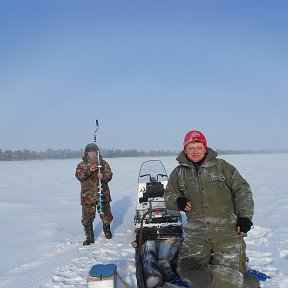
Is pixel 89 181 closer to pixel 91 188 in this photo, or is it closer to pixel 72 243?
pixel 91 188

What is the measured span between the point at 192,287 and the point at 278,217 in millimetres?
6244

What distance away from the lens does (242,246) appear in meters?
3.48

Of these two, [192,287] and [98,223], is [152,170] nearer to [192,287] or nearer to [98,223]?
[98,223]

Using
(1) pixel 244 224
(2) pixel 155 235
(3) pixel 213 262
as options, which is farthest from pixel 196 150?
(2) pixel 155 235

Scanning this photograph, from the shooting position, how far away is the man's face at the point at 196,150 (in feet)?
12.0

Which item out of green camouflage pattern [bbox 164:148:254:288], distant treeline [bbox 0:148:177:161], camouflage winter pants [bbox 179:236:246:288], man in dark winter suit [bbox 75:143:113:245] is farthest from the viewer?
distant treeline [bbox 0:148:177:161]

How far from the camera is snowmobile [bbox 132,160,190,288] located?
3711mm

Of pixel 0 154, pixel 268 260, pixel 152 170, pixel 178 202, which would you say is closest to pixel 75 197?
pixel 152 170

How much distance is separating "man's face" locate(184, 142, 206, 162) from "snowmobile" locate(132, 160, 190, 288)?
2.62ft

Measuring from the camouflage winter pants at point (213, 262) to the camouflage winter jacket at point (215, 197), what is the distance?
0.11m

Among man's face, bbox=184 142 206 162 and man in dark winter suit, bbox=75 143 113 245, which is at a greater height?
man's face, bbox=184 142 206 162

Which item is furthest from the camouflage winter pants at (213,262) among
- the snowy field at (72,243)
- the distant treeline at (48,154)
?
the distant treeline at (48,154)

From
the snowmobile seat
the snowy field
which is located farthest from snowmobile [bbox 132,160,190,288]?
the snowy field

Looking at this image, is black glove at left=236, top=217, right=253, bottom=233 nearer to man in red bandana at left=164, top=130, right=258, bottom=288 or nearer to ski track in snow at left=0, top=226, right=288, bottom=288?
man in red bandana at left=164, top=130, right=258, bottom=288
